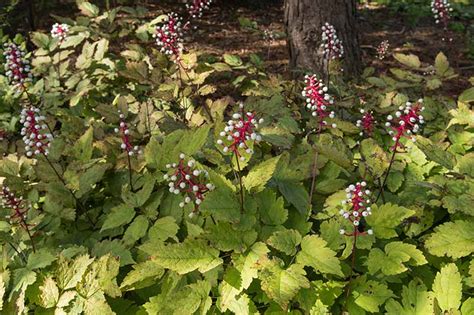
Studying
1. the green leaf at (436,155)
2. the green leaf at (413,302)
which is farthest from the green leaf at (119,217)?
the green leaf at (436,155)

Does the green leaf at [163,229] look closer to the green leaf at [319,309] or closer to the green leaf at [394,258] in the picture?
the green leaf at [319,309]

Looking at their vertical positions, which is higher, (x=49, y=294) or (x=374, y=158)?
(x=374, y=158)

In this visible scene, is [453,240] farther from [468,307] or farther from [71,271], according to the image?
[71,271]

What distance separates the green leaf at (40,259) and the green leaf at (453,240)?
1.53 meters

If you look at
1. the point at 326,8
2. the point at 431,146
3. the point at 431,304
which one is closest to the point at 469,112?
the point at 431,146

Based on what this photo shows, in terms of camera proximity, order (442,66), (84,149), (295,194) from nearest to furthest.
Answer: (295,194) < (84,149) < (442,66)

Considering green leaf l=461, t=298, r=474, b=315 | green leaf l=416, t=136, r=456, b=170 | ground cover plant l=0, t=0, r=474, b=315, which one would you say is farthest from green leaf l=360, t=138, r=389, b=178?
green leaf l=461, t=298, r=474, b=315

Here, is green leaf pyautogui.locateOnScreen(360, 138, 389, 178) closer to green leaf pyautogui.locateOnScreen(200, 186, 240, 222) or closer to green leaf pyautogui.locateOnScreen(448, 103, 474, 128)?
green leaf pyautogui.locateOnScreen(448, 103, 474, 128)

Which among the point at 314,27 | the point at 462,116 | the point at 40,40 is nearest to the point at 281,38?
the point at 314,27

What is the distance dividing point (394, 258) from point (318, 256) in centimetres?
33

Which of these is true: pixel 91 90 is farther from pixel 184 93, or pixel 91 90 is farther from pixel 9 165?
pixel 9 165

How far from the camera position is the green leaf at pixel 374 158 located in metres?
2.08

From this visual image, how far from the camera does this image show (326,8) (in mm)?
4438

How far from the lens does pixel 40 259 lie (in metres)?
1.77
